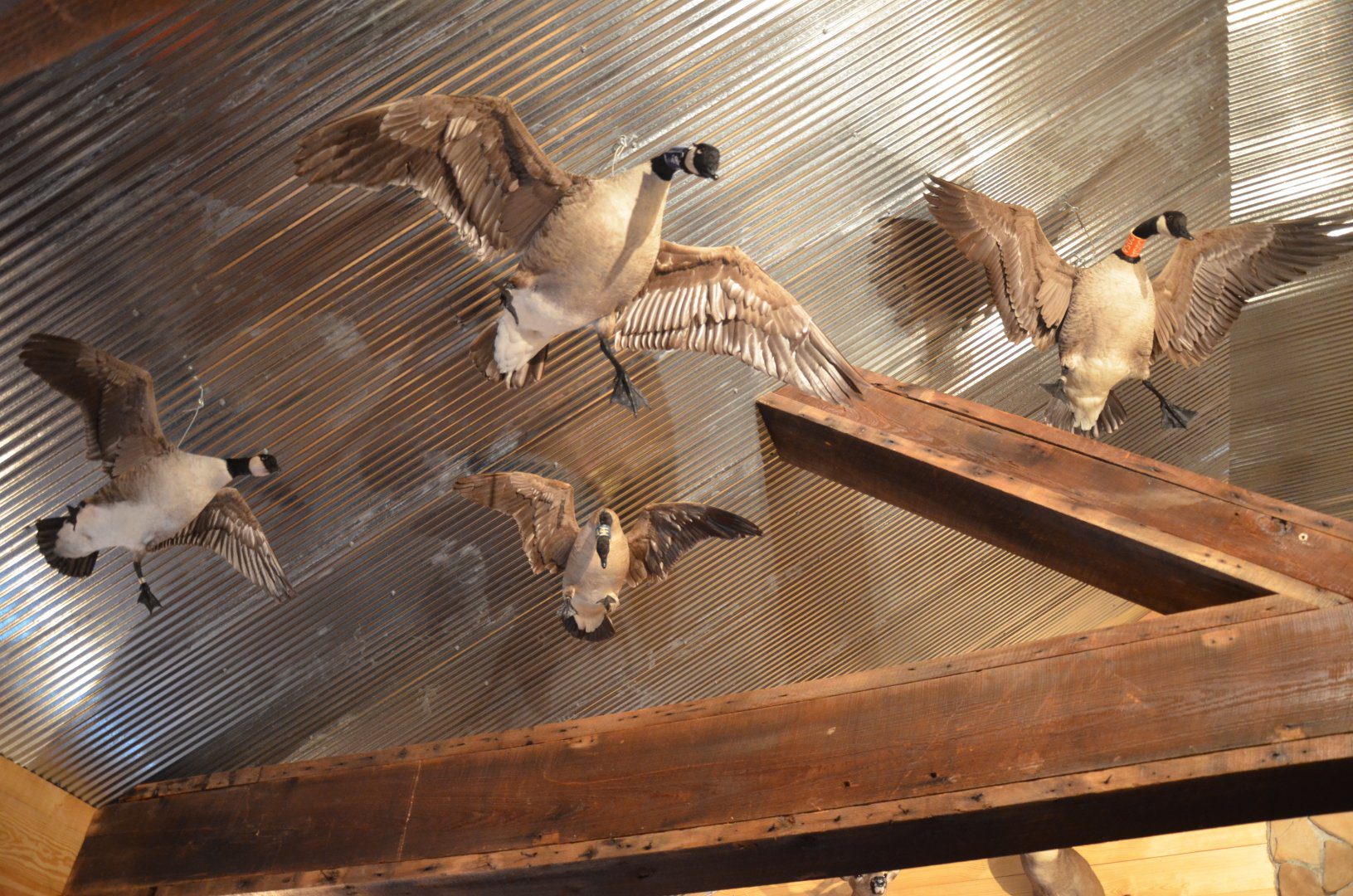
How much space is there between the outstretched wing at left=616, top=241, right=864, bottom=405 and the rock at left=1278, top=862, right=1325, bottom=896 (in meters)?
2.88

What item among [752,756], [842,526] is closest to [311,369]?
[752,756]

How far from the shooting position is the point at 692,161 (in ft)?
7.95

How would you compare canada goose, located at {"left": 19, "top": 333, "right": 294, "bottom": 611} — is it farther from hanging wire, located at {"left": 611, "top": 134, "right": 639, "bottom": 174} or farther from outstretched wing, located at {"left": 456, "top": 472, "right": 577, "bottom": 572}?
hanging wire, located at {"left": 611, "top": 134, "right": 639, "bottom": 174}

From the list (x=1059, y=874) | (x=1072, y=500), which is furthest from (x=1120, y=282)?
(x=1059, y=874)

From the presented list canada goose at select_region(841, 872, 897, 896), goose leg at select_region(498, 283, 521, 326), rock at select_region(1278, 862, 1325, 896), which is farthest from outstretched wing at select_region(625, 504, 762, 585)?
rock at select_region(1278, 862, 1325, 896)

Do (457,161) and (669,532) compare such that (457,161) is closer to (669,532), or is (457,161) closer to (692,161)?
(692,161)

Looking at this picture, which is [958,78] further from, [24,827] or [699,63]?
[24,827]

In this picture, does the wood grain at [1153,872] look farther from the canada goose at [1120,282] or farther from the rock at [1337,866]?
the canada goose at [1120,282]

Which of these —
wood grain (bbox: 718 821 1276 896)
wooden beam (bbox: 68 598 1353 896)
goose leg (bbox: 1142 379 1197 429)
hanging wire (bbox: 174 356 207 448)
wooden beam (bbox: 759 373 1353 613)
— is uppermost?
hanging wire (bbox: 174 356 207 448)

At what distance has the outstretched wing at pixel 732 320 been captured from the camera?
279 centimetres

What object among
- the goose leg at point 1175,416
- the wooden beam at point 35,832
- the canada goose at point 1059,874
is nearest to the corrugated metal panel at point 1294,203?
the goose leg at point 1175,416

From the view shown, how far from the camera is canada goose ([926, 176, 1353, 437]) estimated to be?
3.24 meters

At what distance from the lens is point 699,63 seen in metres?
2.97

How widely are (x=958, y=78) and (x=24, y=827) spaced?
11.4 ft
